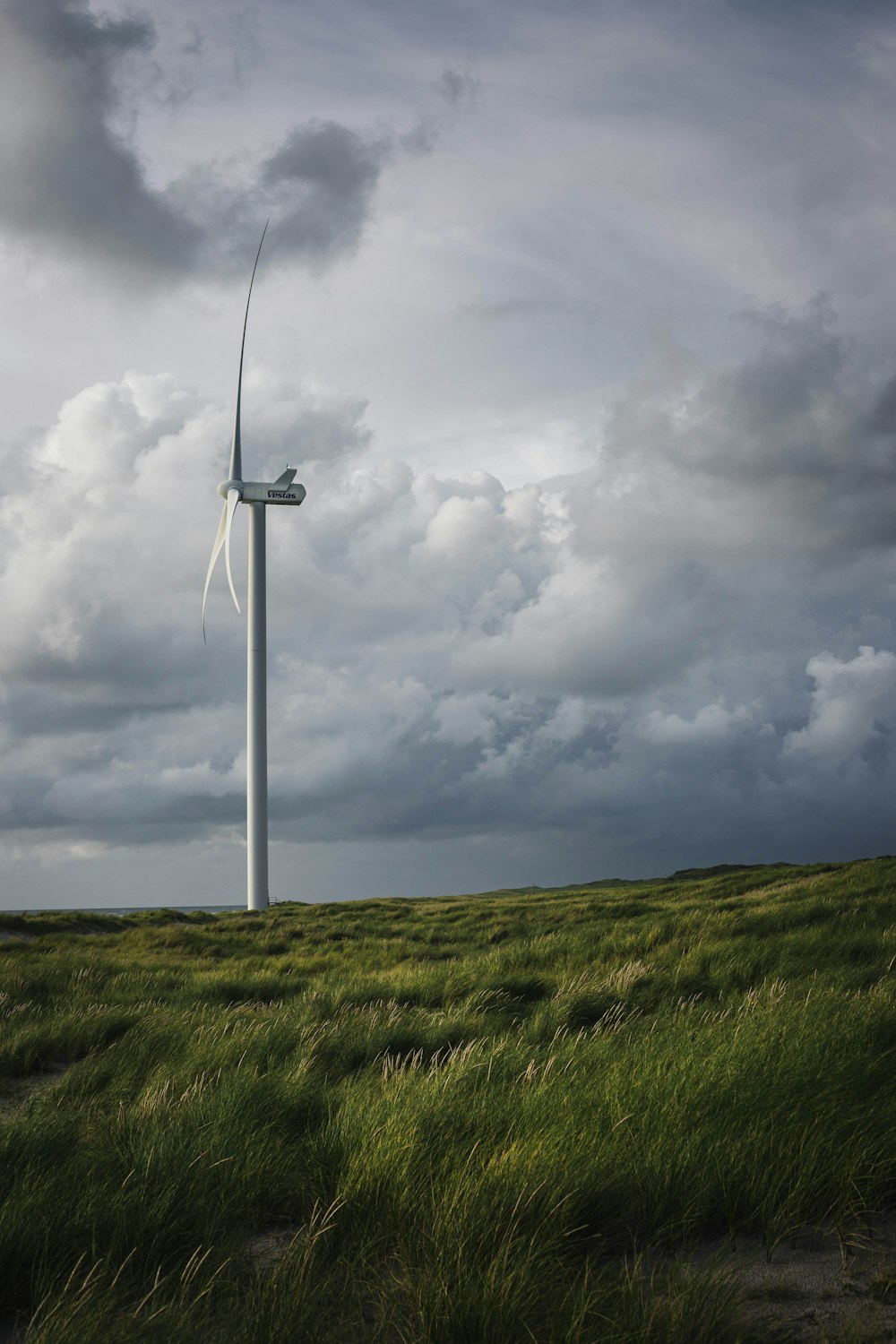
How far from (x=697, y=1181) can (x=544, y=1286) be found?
1133 millimetres

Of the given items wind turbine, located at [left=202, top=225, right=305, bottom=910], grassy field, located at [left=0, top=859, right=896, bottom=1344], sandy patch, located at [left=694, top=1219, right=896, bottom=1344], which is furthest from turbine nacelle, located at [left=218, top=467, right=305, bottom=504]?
sandy patch, located at [left=694, top=1219, right=896, bottom=1344]

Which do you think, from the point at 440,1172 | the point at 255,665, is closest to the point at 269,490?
the point at 255,665

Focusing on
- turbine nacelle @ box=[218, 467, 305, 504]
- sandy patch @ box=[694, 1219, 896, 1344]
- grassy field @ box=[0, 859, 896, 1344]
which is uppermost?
turbine nacelle @ box=[218, 467, 305, 504]

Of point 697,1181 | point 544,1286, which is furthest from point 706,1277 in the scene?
point 697,1181

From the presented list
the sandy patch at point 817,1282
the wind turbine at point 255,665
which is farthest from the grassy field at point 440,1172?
the wind turbine at point 255,665

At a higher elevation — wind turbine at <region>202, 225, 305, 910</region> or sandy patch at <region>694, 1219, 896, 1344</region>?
wind turbine at <region>202, 225, 305, 910</region>

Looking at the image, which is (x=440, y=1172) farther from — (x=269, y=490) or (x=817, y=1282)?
(x=269, y=490)

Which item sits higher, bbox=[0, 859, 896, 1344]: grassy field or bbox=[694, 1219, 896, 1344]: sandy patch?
bbox=[0, 859, 896, 1344]: grassy field

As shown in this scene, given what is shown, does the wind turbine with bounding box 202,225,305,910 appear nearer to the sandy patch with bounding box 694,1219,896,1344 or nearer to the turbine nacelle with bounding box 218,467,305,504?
the turbine nacelle with bounding box 218,467,305,504

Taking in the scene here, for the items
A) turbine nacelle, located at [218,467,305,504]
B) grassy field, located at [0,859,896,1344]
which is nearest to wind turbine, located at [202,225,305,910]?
turbine nacelle, located at [218,467,305,504]

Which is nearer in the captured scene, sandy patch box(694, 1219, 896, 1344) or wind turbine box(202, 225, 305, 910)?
sandy patch box(694, 1219, 896, 1344)

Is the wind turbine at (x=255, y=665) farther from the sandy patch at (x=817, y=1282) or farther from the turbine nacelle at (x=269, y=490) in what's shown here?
the sandy patch at (x=817, y=1282)

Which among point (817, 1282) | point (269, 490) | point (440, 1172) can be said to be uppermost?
point (269, 490)

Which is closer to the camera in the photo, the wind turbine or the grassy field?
the grassy field
